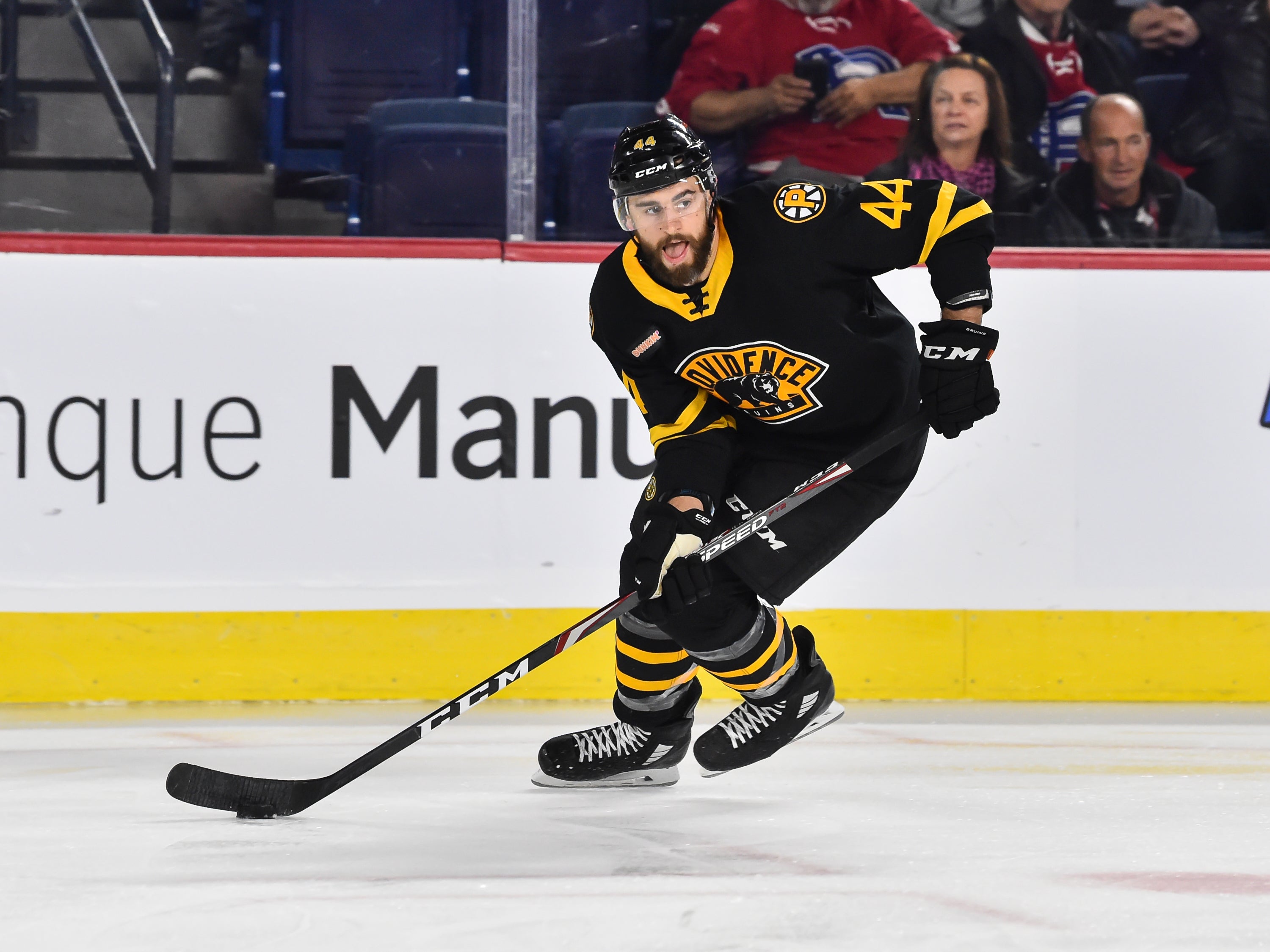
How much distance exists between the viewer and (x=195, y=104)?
322cm

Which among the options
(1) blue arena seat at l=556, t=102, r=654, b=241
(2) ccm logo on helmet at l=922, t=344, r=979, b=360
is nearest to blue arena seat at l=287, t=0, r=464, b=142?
(1) blue arena seat at l=556, t=102, r=654, b=241

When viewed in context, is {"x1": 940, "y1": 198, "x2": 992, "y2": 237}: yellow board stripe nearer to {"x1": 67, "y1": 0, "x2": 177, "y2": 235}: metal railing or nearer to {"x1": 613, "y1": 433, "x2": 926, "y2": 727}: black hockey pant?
{"x1": 613, "y1": 433, "x2": 926, "y2": 727}: black hockey pant

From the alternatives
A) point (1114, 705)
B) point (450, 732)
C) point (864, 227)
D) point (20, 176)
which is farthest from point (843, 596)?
point (20, 176)

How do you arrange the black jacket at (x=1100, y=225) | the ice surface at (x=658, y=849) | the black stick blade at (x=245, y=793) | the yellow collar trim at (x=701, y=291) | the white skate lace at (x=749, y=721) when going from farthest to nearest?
the black jacket at (x=1100, y=225) → the white skate lace at (x=749, y=721) → the yellow collar trim at (x=701, y=291) → the black stick blade at (x=245, y=793) → the ice surface at (x=658, y=849)

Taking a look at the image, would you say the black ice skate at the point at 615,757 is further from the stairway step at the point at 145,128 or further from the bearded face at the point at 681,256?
the stairway step at the point at 145,128

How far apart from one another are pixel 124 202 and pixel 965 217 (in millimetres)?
1969

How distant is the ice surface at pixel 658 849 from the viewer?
1.39 meters

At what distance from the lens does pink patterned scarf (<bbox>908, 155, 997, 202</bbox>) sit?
334 centimetres

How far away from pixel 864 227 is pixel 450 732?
4.41 feet

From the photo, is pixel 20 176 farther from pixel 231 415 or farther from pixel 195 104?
pixel 231 415

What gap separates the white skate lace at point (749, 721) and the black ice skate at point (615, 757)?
0.36 ft

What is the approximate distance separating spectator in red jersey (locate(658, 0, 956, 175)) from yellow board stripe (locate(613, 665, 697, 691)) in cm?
156

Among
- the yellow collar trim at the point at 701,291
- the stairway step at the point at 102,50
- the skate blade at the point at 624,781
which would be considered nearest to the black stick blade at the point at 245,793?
the skate blade at the point at 624,781

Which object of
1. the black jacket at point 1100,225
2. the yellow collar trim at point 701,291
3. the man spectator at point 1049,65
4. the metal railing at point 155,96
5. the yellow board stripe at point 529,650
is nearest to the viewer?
the yellow collar trim at point 701,291
